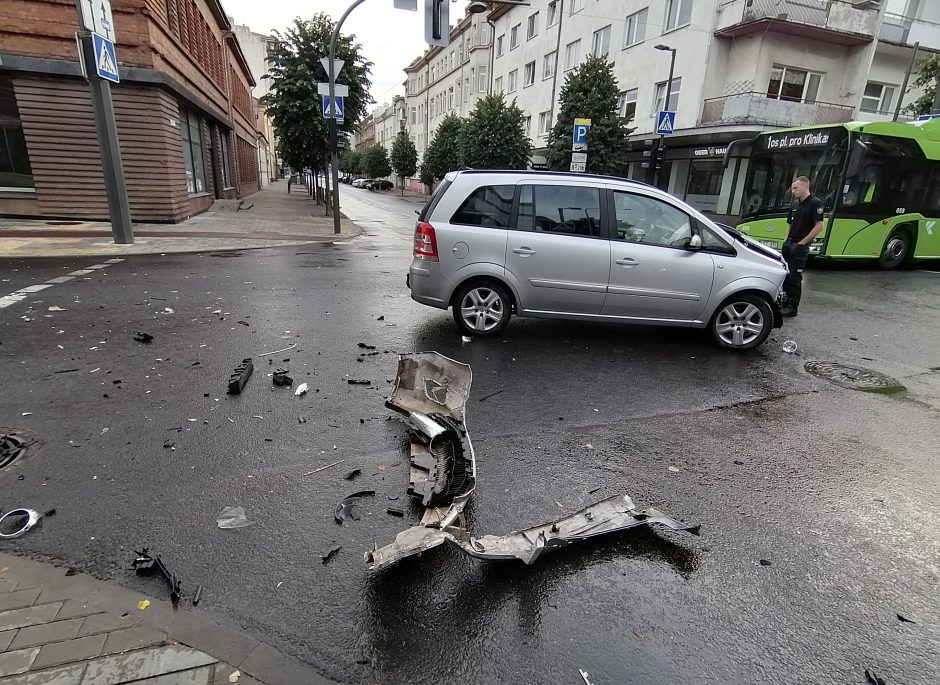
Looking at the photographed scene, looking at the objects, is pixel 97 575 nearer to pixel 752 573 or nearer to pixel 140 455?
pixel 140 455

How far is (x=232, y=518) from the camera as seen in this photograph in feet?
9.78

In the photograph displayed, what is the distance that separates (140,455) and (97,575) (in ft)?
4.00

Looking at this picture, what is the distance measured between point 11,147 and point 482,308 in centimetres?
1652

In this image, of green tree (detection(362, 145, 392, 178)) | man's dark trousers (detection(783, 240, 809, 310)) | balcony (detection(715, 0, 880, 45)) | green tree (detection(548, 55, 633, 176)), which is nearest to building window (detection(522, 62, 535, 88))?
green tree (detection(548, 55, 633, 176))

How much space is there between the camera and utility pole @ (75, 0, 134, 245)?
1039cm

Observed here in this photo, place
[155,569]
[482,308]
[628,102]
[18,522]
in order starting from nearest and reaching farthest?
1. [155,569]
2. [18,522]
3. [482,308]
4. [628,102]

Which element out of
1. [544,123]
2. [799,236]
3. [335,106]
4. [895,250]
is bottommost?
[895,250]

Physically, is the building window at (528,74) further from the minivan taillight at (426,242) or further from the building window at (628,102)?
the minivan taillight at (426,242)

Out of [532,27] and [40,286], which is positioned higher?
[532,27]

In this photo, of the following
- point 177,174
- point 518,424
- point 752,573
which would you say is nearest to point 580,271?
point 518,424

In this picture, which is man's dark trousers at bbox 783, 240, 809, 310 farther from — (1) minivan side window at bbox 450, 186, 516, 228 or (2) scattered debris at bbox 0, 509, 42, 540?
(2) scattered debris at bbox 0, 509, 42, 540

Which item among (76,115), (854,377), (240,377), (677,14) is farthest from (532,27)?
(240,377)

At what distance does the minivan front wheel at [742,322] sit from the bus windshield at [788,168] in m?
8.64

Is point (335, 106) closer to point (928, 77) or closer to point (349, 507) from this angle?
point (349, 507)
